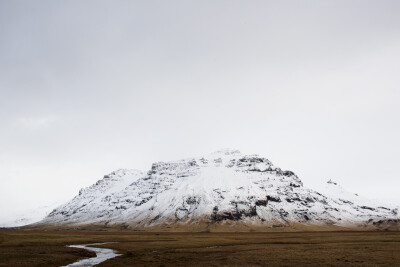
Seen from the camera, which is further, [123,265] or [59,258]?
[59,258]

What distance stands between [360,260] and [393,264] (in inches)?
209

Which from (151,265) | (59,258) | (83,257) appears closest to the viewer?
(151,265)

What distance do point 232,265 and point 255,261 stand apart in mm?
5820

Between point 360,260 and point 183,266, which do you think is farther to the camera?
point 360,260

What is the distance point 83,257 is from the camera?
61062mm

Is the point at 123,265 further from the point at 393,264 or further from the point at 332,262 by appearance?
the point at 393,264

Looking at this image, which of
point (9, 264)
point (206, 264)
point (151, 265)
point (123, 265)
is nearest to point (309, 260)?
point (206, 264)

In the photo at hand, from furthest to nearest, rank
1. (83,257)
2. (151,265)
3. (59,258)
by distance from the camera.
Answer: (83,257)
(59,258)
(151,265)

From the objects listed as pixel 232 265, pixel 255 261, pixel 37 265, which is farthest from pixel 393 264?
pixel 37 265

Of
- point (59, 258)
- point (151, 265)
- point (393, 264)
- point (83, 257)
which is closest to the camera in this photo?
point (393, 264)

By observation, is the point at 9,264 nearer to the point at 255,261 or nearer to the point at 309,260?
the point at 255,261

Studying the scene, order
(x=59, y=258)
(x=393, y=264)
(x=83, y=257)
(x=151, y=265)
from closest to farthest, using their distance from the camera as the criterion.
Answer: (x=393, y=264) < (x=151, y=265) < (x=59, y=258) < (x=83, y=257)

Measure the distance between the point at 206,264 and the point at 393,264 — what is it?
25.4 m

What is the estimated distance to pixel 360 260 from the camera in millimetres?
47250
